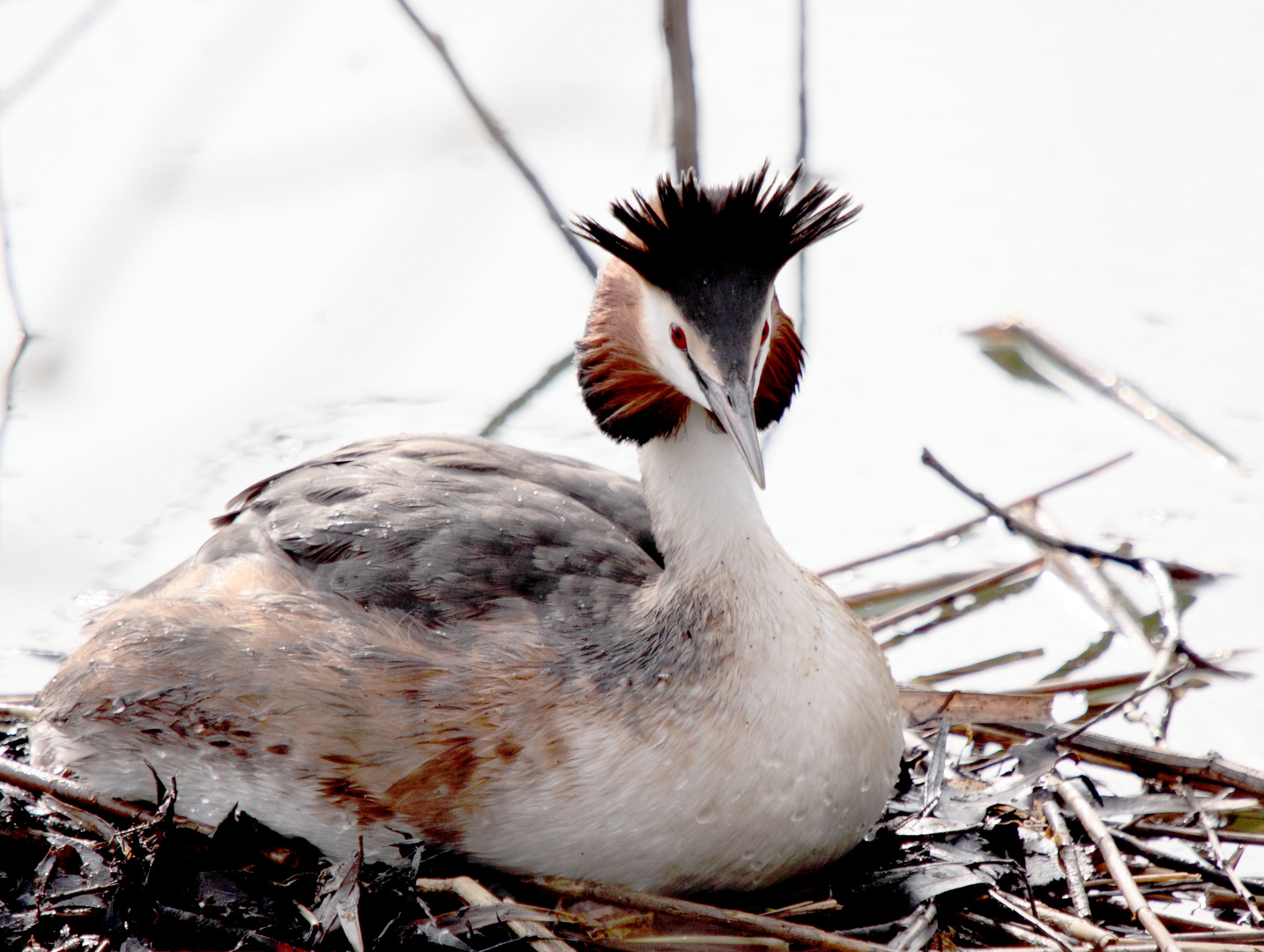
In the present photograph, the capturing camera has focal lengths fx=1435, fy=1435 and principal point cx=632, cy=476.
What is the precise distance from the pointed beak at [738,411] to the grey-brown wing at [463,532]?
65cm

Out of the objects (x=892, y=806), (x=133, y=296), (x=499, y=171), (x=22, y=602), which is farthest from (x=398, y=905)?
(x=499, y=171)

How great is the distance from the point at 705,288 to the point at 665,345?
19 centimetres

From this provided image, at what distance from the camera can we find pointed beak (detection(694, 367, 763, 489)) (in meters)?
3.18

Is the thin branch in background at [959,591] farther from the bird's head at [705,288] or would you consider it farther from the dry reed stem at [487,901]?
the dry reed stem at [487,901]

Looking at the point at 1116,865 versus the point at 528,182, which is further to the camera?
the point at 528,182

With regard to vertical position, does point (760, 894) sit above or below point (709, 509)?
below

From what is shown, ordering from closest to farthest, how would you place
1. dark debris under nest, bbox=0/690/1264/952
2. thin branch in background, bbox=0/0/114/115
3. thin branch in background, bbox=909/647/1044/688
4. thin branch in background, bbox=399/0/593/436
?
thin branch in background, bbox=0/0/114/115
dark debris under nest, bbox=0/690/1264/952
thin branch in background, bbox=399/0/593/436
thin branch in background, bbox=909/647/1044/688

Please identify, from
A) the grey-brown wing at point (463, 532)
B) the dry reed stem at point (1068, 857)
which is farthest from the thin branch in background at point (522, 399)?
the dry reed stem at point (1068, 857)

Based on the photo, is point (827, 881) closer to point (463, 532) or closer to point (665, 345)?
point (463, 532)

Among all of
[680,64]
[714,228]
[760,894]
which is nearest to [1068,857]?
[760,894]

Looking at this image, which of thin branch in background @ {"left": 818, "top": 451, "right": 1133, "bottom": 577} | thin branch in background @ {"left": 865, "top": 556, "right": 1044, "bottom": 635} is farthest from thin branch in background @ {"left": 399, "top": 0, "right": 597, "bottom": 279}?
thin branch in background @ {"left": 865, "top": 556, "right": 1044, "bottom": 635}

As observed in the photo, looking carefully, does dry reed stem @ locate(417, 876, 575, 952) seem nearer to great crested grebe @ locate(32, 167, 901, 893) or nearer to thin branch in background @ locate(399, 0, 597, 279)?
great crested grebe @ locate(32, 167, 901, 893)

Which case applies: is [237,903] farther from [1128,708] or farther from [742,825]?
[1128,708]

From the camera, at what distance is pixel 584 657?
11.6 ft
